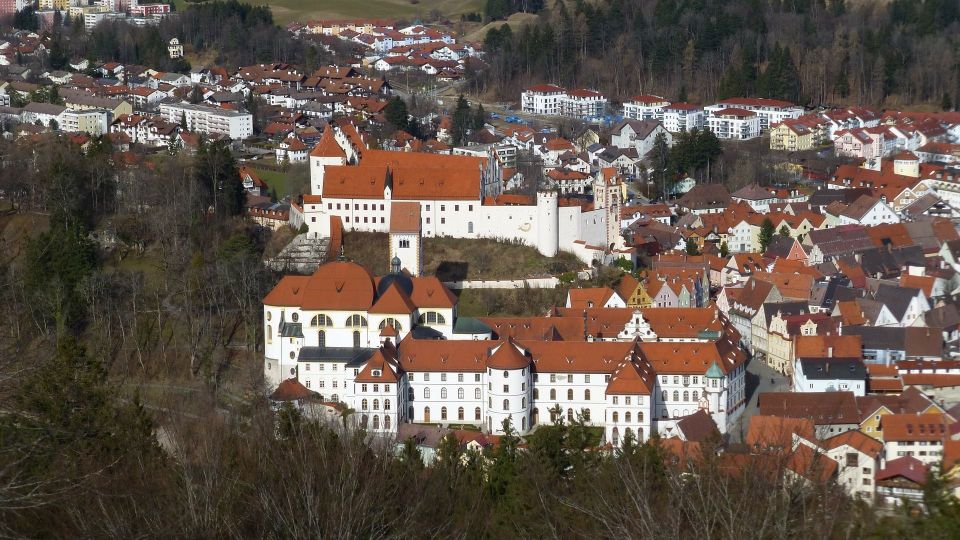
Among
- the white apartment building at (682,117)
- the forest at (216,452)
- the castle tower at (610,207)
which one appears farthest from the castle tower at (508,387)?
the white apartment building at (682,117)

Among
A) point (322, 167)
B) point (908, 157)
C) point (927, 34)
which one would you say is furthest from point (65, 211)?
point (927, 34)

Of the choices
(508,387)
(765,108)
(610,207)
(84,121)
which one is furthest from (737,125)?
(508,387)

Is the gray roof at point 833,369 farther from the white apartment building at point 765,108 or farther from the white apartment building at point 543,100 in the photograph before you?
the white apartment building at point 543,100

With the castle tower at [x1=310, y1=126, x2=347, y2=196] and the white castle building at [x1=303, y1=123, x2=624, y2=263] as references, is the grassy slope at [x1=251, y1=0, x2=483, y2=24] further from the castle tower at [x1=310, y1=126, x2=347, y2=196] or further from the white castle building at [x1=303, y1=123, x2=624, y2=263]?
the white castle building at [x1=303, y1=123, x2=624, y2=263]

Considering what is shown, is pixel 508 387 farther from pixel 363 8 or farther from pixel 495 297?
pixel 363 8

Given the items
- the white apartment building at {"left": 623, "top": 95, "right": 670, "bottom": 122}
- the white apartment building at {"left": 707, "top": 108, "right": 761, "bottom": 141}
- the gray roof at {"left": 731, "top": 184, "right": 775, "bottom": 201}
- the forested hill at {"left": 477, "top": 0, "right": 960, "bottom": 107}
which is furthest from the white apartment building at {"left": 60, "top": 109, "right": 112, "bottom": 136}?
the white apartment building at {"left": 707, "top": 108, "right": 761, "bottom": 141}

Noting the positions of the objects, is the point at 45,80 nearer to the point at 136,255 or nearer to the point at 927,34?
the point at 136,255

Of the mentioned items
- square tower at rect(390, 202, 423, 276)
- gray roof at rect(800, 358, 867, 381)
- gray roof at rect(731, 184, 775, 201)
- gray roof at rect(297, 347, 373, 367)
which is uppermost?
square tower at rect(390, 202, 423, 276)
